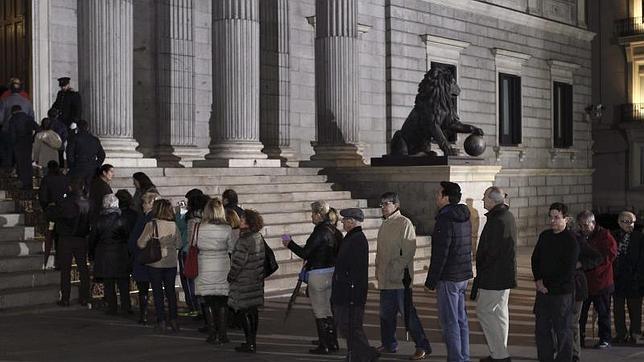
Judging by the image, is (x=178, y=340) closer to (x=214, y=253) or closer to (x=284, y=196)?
(x=214, y=253)

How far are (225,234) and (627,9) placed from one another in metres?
36.1

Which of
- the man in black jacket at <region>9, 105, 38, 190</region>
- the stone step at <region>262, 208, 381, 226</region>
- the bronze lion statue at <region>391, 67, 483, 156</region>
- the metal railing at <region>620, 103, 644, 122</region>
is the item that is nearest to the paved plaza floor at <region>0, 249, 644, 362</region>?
the man in black jacket at <region>9, 105, 38, 190</region>

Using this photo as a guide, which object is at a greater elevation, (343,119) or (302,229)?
(343,119)

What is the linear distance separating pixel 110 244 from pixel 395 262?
4.32 meters

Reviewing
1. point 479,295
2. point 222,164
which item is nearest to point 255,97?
point 222,164

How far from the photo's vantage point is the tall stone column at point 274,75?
958 inches

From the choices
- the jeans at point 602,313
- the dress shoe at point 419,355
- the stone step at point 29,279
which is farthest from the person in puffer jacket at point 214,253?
the jeans at point 602,313

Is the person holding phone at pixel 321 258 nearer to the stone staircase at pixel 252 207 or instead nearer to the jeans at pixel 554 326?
the jeans at pixel 554 326

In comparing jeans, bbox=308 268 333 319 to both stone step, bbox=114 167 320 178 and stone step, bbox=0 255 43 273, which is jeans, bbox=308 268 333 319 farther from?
stone step, bbox=114 167 320 178

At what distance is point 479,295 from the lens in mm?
9367

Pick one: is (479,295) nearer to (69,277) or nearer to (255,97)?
(69,277)

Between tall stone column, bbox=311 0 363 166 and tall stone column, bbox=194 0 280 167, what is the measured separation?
2449 millimetres

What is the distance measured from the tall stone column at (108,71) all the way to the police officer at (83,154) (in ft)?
8.80

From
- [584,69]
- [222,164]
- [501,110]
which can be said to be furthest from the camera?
[584,69]
